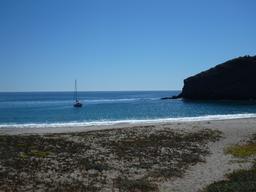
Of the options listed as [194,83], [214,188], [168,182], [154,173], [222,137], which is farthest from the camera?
[194,83]

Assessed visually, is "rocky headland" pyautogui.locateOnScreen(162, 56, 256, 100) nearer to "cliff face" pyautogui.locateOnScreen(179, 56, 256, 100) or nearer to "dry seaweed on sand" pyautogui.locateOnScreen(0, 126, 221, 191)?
"cliff face" pyautogui.locateOnScreen(179, 56, 256, 100)

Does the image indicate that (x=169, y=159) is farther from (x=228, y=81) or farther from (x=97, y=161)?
(x=228, y=81)

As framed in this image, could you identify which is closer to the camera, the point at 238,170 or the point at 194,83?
the point at 238,170

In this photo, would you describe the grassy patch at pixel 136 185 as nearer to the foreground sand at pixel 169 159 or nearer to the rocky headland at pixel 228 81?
the foreground sand at pixel 169 159

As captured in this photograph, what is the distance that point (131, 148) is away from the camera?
25859 millimetres

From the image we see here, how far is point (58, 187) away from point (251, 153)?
14070 mm

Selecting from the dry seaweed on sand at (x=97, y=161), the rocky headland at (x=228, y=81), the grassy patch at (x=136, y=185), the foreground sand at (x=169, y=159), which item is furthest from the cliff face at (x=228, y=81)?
the grassy patch at (x=136, y=185)

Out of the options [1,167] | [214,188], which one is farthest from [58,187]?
[214,188]

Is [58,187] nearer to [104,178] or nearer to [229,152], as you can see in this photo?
[104,178]

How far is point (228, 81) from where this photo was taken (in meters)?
126

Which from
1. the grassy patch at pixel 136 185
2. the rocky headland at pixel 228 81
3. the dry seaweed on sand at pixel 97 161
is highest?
the rocky headland at pixel 228 81

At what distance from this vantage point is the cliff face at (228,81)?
401ft

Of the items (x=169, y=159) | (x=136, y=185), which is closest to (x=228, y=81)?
(x=169, y=159)

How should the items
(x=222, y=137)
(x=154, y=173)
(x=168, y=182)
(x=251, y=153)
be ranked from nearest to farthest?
(x=168, y=182)
(x=154, y=173)
(x=251, y=153)
(x=222, y=137)
